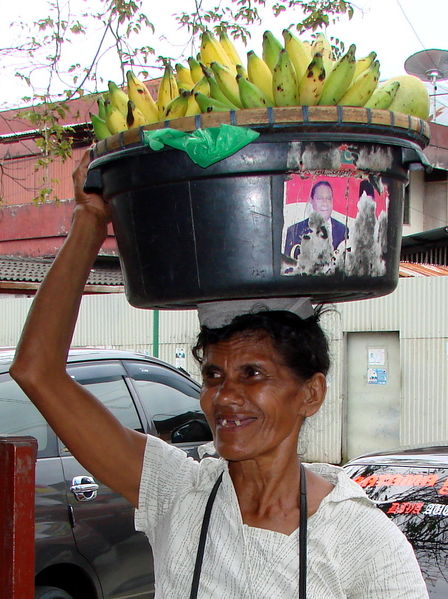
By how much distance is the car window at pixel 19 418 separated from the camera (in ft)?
13.8

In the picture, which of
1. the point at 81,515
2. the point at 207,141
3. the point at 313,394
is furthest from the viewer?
the point at 81,515

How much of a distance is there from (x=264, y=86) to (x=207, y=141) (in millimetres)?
202

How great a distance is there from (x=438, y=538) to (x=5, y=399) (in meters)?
2.39

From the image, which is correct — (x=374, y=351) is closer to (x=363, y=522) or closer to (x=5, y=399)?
(x=5, y=399)

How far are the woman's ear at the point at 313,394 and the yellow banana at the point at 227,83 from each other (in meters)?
0.69

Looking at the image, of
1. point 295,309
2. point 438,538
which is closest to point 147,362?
point 438,538

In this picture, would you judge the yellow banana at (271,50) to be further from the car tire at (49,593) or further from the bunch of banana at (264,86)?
the car tire at (49,593)

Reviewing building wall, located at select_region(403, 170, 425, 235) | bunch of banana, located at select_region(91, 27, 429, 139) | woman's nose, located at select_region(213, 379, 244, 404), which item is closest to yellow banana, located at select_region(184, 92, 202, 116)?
bunch of banana, located at select_region(91, 27, 429, 139)

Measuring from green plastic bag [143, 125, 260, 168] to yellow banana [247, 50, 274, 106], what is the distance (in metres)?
0.13

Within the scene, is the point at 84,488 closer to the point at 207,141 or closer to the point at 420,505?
the point at 420,505

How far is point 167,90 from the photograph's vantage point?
1671mm

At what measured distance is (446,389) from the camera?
34.9 ft

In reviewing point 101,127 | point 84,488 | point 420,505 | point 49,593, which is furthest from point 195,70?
point 49,593

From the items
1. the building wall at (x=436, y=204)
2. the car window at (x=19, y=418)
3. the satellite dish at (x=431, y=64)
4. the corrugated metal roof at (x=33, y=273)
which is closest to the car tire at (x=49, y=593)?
the car window at (x=19, y=418)
